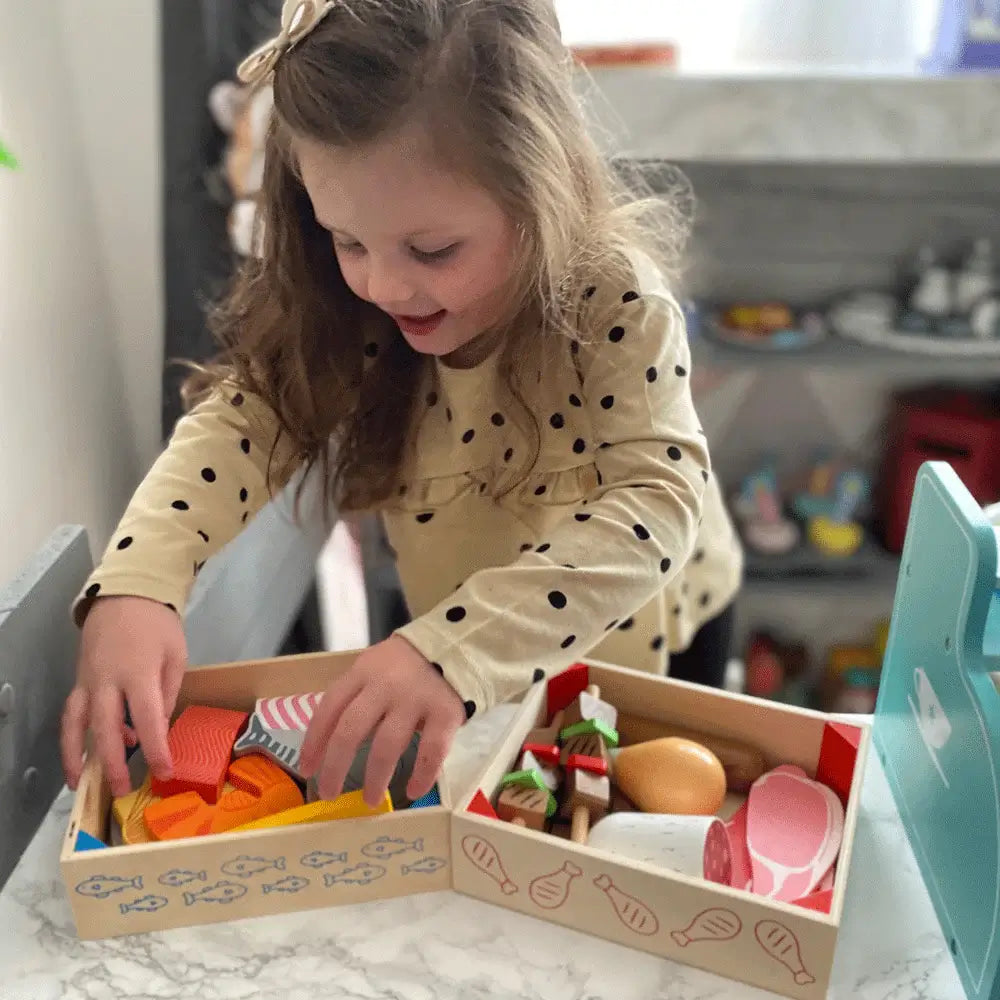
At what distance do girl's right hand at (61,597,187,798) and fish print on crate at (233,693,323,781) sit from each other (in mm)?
48

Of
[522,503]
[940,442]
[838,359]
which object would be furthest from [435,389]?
[940,442]

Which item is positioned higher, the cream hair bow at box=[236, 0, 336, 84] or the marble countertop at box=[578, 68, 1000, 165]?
the cream hair bow at box=[236, 0, 336, 84]

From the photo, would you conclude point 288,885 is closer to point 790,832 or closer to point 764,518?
point 790,832

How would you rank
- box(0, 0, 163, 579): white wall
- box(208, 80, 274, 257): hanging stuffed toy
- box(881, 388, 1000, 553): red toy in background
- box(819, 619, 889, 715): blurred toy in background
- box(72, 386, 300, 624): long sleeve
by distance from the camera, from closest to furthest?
box(72, 386, 300, 624): long sleeve < box(0, 0, 163, 579): white wall < box(208, 80, 274, 257): hanging stuffed toy < box(881, 388, 1000, 553): red toy in background < box(819, 619, 889, 715): blurred toy in background

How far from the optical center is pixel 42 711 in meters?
0.63

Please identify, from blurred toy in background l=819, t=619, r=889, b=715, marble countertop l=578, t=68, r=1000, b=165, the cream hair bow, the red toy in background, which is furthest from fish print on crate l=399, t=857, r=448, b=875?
blurred toy in background l=819, t=619, r=889, b=715

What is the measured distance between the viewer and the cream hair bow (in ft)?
1.84

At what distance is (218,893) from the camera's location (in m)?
0.54

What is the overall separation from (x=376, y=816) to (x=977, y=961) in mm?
314

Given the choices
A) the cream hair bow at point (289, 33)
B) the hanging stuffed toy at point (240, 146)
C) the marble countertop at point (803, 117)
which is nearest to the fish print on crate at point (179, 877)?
the cream hair bow at point (289, 33)

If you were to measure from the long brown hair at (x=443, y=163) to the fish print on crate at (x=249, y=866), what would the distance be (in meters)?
0.31

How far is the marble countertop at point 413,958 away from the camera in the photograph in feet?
1.68

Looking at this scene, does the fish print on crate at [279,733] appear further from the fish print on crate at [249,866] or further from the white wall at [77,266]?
the white wall at [77,266]

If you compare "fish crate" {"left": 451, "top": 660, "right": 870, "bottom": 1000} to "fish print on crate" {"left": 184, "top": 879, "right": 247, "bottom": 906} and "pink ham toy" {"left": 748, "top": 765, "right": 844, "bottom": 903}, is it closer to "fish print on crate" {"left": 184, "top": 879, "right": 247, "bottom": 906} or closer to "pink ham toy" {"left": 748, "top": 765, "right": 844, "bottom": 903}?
"pink ham toy" {"left": 748, "top": 765, "right": 844, "bottom": 903}
